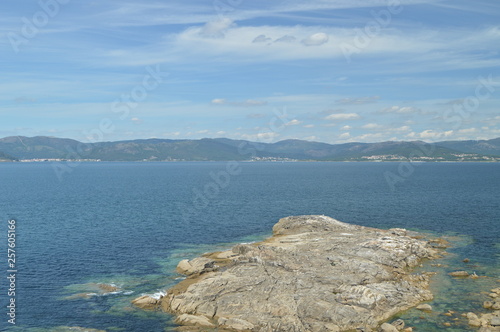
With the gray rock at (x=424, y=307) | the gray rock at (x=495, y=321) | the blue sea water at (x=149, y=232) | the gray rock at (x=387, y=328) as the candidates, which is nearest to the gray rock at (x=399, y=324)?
the gray rock at (x=387, y=328)

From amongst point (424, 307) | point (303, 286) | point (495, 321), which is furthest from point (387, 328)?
point (495, 321)

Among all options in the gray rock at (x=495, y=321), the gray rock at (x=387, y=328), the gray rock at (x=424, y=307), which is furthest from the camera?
the gray rock at (x=424, y=307)

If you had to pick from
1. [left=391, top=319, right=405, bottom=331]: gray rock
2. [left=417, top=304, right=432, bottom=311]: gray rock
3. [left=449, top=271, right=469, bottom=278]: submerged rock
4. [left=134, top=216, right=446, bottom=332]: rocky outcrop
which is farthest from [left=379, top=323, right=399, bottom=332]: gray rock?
[left=449, top=271, right=469, bottom=278]: submerged rock

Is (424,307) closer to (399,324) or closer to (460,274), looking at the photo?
(399,324)

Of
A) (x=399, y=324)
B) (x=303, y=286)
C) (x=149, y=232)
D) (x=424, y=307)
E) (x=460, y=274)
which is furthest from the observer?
(x=149, y=232)

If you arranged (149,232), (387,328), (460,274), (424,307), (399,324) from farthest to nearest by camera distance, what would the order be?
1. (149,232)
2. (460,274)
3. (424,307)
4. (399,324)
5. (387,328)

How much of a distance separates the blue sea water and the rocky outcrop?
3983 millimetres

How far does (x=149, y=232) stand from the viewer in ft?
326

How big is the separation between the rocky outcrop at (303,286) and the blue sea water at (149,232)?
13.1ft

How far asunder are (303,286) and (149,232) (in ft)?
Result: 178

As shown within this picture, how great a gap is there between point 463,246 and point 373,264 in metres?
30.3

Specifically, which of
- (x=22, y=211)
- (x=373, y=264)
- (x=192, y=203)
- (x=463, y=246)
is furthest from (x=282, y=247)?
(x=22, y=211)

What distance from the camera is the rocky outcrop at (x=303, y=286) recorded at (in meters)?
49.6

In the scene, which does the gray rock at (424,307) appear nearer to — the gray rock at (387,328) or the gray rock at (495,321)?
the gray rock at (495,321)
